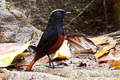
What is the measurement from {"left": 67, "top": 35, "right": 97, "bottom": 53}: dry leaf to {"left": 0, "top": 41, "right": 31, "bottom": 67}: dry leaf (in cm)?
86

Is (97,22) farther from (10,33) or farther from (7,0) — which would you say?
(10,33)

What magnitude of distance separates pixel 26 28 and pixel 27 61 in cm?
146

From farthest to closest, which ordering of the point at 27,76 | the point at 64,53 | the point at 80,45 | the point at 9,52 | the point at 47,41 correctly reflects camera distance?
the point at 80,45 < the point at 64,53 < the point at 9,52 < the point at 47,41 < the point at 27,76

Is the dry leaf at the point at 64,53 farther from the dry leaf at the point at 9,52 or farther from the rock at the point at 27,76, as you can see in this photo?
the rock at the point at 27,76

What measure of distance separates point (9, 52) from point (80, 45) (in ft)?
3.81

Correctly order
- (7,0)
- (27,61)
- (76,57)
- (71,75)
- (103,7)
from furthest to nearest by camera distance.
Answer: (103,7), (7,0), (76,57), (27,61), (71,75)

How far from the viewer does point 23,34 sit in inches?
201

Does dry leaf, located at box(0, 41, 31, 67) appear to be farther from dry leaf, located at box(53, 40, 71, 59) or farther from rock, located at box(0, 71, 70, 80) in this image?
rock, located at box(0, 71, 70, 80)

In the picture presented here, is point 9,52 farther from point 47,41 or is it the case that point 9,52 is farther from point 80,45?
point 80,45

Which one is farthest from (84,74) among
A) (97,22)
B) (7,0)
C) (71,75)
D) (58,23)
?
(97,22)

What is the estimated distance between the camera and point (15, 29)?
5.16m

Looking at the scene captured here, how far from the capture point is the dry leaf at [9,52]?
3.47 m

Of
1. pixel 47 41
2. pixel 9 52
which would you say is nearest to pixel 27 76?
pixel 47 41

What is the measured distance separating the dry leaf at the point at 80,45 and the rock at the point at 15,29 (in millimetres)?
752
